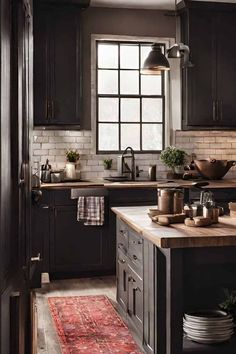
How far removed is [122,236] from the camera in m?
4.87

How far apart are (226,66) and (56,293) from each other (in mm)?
3673

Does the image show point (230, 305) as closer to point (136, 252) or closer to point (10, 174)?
point (136, 252)

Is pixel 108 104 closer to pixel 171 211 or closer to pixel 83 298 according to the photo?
pixel 83 298

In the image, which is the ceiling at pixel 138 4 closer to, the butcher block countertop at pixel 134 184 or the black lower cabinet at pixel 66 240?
the butcher block countertop at pixel 134 184

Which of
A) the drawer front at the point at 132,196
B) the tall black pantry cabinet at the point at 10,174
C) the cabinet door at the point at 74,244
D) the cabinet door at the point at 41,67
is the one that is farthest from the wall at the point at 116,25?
the tall black pantry cabinet at the point at 10,174

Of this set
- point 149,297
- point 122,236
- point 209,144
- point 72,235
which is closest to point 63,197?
point 72,235

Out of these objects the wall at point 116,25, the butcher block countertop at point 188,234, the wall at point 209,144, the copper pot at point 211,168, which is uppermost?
the wall at point 116,25

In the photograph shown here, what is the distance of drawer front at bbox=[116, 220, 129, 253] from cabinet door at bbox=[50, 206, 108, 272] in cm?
165

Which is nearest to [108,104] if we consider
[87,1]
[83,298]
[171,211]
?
[87,1]

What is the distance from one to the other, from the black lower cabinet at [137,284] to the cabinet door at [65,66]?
241 centimetres

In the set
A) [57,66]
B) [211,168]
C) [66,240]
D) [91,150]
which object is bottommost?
[66,240]

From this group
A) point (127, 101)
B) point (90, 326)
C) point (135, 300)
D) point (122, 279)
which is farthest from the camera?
point (127, 101)

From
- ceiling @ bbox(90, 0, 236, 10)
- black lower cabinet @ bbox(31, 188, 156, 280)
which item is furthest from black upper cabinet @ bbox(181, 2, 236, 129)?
black lower cabinet @ bbox(31, 188, 156, 280)

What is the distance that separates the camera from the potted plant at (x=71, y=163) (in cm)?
723
